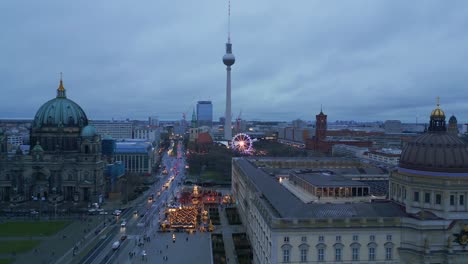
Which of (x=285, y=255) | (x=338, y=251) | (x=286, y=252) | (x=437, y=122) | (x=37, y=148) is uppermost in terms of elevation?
(x=437, y=122)

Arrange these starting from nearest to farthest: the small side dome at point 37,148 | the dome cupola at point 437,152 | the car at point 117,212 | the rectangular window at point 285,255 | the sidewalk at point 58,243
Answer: the rectangular window at point 285,255 → the dome cupola at point 437,152 → the sidewalk at point 58,243 → the car at point 117,212 → the small side dome at point 37,148

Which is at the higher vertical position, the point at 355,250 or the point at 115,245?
the point at 355,250

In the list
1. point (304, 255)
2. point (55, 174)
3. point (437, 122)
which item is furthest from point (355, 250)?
point (55, 174)

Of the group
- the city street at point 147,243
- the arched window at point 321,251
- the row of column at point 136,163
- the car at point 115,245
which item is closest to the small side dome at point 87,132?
the city street at point 147,243

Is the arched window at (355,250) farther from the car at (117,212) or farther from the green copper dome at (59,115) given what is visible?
the green copper dome at (59,115)

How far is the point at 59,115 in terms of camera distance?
440ft

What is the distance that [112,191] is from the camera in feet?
427

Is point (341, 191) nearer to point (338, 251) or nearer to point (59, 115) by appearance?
point (338, 251)

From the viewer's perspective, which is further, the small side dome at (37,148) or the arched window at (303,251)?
the small side dome at (37,148)

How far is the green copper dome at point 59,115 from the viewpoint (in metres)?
133

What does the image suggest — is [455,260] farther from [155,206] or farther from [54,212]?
[54,212]

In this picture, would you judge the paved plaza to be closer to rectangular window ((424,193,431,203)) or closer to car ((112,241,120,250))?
car ((112,241,120,250))

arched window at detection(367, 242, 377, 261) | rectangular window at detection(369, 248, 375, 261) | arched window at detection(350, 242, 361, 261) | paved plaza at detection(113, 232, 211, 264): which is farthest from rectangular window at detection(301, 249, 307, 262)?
paved plaza at detection(113, 232, 211, 264)

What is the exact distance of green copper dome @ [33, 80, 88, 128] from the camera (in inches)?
5251
